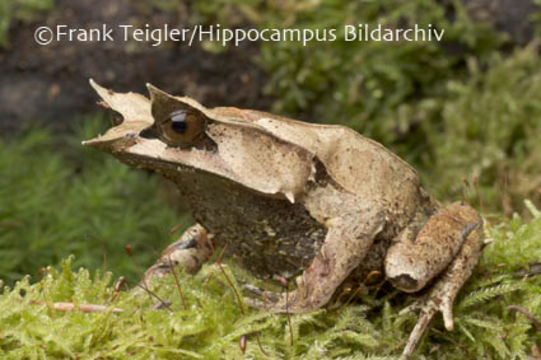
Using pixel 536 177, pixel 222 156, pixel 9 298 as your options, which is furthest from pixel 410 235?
pixel 536 177

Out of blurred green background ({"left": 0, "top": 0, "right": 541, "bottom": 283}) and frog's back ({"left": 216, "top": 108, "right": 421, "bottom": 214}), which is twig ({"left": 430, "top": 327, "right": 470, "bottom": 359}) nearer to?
frog's back ({"left": 216, "top": 108, "right": 421, "bottom": 214})

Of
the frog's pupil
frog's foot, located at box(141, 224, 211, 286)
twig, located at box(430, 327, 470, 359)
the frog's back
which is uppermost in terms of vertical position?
the frog's pupil

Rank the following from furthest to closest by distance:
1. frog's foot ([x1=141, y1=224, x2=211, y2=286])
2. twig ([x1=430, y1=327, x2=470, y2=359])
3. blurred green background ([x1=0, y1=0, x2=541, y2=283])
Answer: blurred green background ([x1=0, y1=0, x2=541, y2=283]), frog's foot ([x1=141, y1=224, x2=211, y2=286]), twig ([x1=430, y1=327, x2=470, y2=359])

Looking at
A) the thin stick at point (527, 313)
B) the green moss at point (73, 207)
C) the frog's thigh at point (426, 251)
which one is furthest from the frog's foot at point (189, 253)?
the green moss at point (73, 207)

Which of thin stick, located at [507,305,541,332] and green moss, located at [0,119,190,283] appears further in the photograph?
green moss, located at [0,119,190,283]

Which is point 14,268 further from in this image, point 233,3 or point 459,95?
point 459,95

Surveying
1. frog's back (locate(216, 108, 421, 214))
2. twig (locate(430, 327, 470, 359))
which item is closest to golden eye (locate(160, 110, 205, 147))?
frog's back (locate(216, 108, 421, 214))
